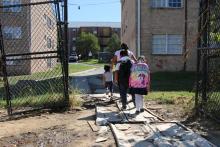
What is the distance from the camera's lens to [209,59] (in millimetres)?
10539

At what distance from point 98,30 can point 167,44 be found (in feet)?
291

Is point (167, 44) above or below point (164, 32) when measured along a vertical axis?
below

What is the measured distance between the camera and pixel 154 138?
8227 millimetres

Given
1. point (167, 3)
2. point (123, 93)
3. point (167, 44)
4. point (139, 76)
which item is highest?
point (167, 3)

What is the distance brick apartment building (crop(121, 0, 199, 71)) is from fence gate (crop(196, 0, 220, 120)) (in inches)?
731

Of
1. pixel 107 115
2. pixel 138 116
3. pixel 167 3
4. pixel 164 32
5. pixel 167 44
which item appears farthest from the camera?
pixel 167 3

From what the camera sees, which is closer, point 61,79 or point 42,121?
point 42,121

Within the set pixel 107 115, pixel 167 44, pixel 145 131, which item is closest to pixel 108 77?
pixel 107 115

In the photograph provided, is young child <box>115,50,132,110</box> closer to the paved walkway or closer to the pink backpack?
the pink backpack

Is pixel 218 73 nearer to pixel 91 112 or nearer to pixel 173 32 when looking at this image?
pixel 91 112

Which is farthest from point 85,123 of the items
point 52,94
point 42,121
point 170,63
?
point 170,63

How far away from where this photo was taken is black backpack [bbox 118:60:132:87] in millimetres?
12289

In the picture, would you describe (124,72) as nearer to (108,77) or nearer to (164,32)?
(108,77)

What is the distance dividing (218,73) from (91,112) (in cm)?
339
